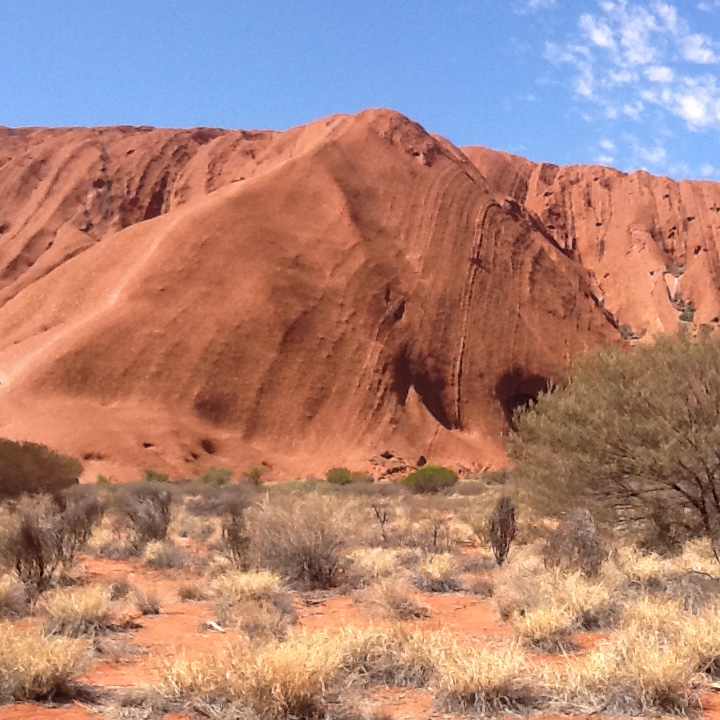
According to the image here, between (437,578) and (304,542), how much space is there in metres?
1.88

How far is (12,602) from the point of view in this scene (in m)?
8.55

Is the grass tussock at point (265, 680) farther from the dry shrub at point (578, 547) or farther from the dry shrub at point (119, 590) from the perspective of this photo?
the dry shrub at point (578, 547)

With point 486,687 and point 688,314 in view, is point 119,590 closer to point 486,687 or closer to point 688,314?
point 486,687

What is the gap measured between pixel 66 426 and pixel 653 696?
133ft

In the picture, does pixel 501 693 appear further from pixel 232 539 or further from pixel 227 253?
pixel 227 253

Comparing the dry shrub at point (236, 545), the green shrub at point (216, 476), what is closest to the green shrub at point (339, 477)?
the green shrub at point (216, 476)

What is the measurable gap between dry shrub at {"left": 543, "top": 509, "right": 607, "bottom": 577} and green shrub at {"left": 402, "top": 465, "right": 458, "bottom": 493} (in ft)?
75.2

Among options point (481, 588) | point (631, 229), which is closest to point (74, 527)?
point (481, 588)

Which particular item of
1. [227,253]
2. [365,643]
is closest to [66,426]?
[227,253]

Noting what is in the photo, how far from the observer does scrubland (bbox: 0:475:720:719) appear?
538 cm

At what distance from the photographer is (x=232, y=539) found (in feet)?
39.5

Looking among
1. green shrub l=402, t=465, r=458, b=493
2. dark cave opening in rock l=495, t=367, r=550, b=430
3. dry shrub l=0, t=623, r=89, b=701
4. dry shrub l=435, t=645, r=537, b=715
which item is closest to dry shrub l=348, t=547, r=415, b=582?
dry shrub l=435, t=645, r=537, b=715

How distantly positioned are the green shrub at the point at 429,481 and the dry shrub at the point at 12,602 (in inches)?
1001

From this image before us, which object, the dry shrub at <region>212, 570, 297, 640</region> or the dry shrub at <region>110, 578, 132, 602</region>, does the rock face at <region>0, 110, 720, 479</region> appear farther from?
the dry shrub at <region>212, 570, 297, 640</region>
